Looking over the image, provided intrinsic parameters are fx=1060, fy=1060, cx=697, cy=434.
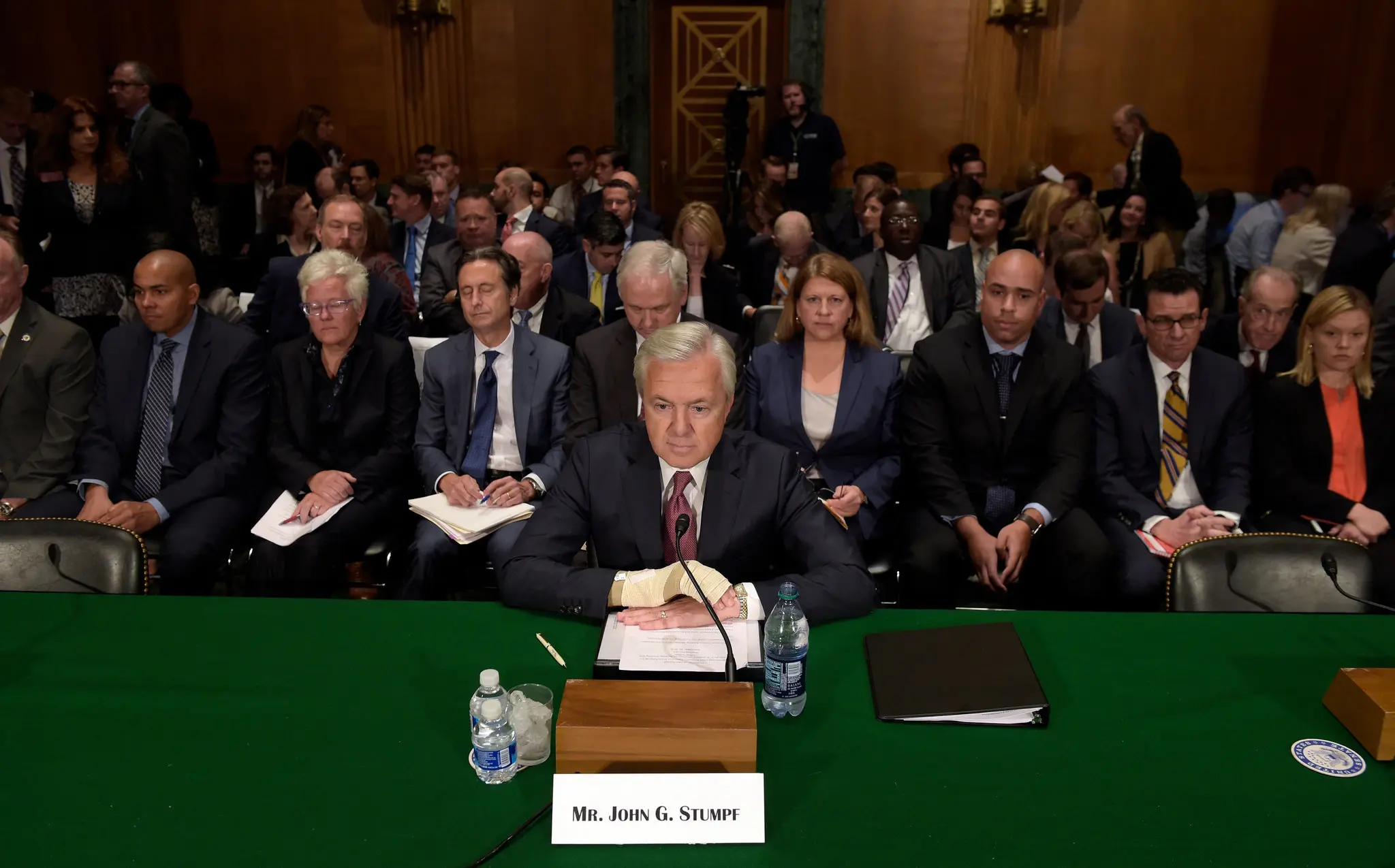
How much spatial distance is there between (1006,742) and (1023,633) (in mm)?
455

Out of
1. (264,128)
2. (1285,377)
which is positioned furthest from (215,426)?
(264,128)

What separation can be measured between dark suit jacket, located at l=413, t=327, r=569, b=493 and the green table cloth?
1.57 meters

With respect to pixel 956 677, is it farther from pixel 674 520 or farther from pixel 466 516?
pixel 466 516

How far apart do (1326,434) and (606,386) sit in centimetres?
257

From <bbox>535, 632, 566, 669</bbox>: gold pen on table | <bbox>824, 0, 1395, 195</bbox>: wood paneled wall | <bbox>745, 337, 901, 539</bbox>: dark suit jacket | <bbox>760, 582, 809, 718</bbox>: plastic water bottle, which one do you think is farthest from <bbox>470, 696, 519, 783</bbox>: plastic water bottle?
<bbox>824, 0, 1395, 195</bbox>: wood paneled wall

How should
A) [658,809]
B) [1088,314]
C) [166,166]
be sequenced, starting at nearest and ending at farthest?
1. [658,809]
2. [1088,314]
3. [166,166]

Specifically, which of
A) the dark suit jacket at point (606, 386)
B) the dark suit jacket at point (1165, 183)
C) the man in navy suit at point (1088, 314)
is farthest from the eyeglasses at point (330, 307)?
the dark suit jacket at point (1165, 183)

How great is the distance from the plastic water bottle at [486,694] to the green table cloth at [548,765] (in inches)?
4.0

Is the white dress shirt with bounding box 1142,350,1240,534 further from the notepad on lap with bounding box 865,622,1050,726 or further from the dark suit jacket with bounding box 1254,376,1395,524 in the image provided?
the notepad on lap with bounding box 865,622,1050,726

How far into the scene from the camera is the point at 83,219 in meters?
5.24

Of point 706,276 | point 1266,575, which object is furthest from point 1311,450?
point 706,276

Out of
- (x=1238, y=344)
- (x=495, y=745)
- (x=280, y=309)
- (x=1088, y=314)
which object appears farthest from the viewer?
(x=280, y=309)

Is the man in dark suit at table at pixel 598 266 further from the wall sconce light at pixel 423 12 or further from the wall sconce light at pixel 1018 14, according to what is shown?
the wall sconce light at pixel 1018 14

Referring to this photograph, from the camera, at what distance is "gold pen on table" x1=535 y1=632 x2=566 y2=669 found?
2170mm
